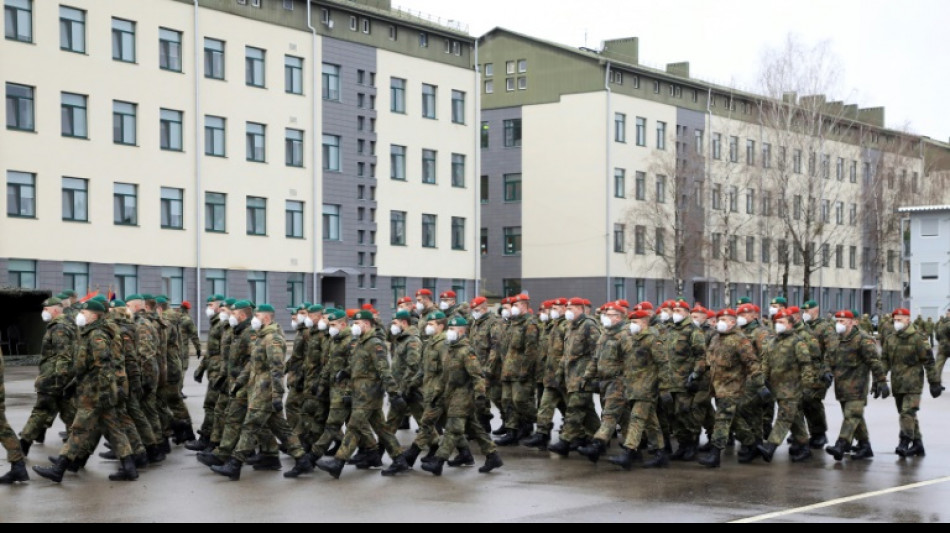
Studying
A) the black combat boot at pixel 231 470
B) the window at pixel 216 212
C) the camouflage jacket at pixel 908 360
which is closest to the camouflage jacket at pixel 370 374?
the black combat boot at pixel 231 470

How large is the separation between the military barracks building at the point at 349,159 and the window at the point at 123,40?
0.26ft

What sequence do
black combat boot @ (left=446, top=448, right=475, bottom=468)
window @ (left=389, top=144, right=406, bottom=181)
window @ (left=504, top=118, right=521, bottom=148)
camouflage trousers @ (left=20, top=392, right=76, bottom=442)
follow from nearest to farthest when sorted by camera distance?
camouflage trousers @ (left=20, top=392, right=76, bottom=442) < black combat boot @ (left=446, top=448, right=475, bottom=468) < window @ (left=389, top=144, right=406, bottom=181) < window @ (left=504, top=118, right=521, bottom=148)

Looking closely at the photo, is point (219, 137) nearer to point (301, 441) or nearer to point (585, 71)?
point (585, 71)

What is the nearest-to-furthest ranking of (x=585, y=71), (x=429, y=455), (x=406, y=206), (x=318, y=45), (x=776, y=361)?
(x=429, y=455), (x=776, y=361), (x=318, y=45), (x=406, y=206), (x=585, y=71)

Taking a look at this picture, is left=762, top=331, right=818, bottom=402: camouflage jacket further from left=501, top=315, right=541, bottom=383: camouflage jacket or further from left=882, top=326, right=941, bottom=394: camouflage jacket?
left=501, top=315, right=541, bottom=383: camouflage jacket

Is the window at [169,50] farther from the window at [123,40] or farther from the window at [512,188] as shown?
the window at [512,188]

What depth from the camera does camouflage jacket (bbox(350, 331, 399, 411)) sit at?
14.3m

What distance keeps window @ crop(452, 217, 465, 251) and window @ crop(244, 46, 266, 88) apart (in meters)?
13.2

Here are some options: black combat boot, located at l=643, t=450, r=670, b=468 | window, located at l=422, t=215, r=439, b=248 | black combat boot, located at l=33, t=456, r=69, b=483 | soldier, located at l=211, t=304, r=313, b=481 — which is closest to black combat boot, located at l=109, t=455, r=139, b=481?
black combat boot, located at l=33, t=456, r=69, b=483

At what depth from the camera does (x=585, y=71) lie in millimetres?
65625

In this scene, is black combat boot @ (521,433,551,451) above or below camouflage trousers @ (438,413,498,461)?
below

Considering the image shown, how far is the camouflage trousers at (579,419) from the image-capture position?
53.1 feet
